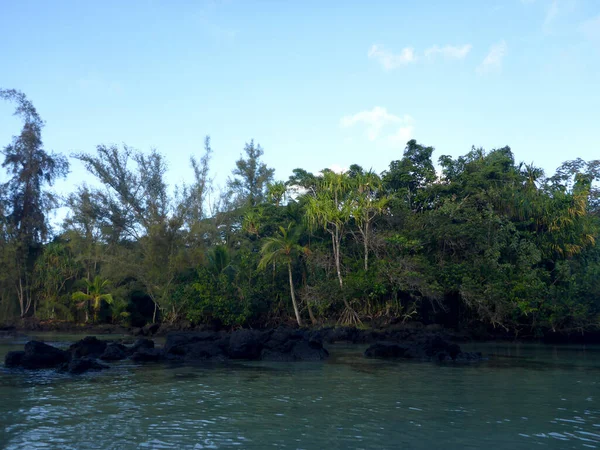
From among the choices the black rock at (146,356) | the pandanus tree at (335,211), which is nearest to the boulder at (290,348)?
the black rock at (146,356)

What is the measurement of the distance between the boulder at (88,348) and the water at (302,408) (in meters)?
2.84

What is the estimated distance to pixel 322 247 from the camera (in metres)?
28.1

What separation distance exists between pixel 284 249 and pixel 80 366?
1461cm

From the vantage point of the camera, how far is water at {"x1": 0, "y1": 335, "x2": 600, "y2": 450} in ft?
21.2

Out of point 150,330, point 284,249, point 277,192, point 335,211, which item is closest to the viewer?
point 335,211

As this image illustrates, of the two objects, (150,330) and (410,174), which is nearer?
(150,330)

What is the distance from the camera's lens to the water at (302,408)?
6457mm

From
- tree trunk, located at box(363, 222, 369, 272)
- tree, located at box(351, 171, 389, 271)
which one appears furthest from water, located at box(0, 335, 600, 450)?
tree, located at box(351, 171, 389, 271)

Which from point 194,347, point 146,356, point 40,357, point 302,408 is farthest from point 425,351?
point 40,357

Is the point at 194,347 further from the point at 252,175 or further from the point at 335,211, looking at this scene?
the point at 252,175

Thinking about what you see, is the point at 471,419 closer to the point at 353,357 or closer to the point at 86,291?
the point at 353,357

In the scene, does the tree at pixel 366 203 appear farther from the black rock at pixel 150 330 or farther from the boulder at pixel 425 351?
the black rock at pixel 150 330

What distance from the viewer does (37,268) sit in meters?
35.7

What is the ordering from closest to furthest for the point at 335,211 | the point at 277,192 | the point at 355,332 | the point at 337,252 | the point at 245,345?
the point at 245,345 < the point at 355,332 < the point at 335,211 < the point at 337,252 < the point at 277,192
